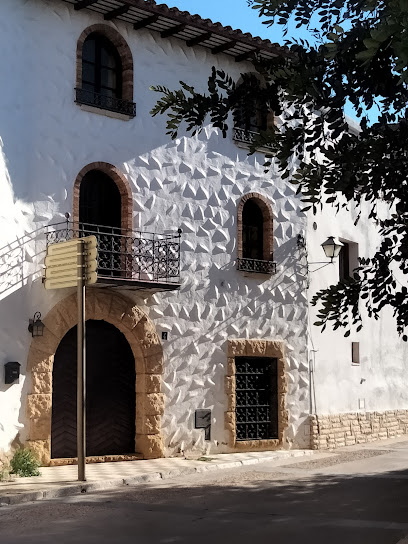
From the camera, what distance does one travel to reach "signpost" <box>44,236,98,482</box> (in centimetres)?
1230

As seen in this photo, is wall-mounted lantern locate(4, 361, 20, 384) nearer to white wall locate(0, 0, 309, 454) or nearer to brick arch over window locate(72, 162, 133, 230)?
white wall locate(0, 0, 309, 454)

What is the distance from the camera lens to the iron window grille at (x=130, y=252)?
14477 millimetres

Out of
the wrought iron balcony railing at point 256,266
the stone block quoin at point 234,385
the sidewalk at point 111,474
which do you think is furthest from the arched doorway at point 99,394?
the wrought iron balcony railing at point 256,266

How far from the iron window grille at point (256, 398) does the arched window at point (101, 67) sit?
5927 mm

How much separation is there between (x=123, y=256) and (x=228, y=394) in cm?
379

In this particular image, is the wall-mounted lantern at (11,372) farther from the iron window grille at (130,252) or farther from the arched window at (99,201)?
the arched window at (99,201)

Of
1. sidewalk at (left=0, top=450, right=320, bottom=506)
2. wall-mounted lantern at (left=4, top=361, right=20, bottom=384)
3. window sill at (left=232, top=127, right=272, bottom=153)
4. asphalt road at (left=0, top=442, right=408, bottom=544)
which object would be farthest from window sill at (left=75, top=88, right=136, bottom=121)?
asphalt road at (left=0, top=442, right=408, bottom=544)

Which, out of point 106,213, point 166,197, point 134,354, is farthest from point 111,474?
point 166,197

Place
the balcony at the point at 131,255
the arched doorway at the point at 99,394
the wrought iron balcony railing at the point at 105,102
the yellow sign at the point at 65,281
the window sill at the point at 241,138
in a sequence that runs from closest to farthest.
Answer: the yellow sign at the point at 65,281 → the balcony at the point at 131,255 → the arched doorway at the point at 99,394 → the wrought iron balcony railing at the point at 105,102 → the window sill at the point at 241,138

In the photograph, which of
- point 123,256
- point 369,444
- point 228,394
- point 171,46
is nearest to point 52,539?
point 123,256

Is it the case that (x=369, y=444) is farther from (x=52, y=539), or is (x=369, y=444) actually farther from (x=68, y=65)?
(x=52, y=539)

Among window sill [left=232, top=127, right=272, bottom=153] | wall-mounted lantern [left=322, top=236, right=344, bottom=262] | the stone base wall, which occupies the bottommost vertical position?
the stone base wall

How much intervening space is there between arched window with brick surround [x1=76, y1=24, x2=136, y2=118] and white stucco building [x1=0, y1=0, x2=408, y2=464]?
0.09 ft

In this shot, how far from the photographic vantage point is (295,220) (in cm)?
1861
